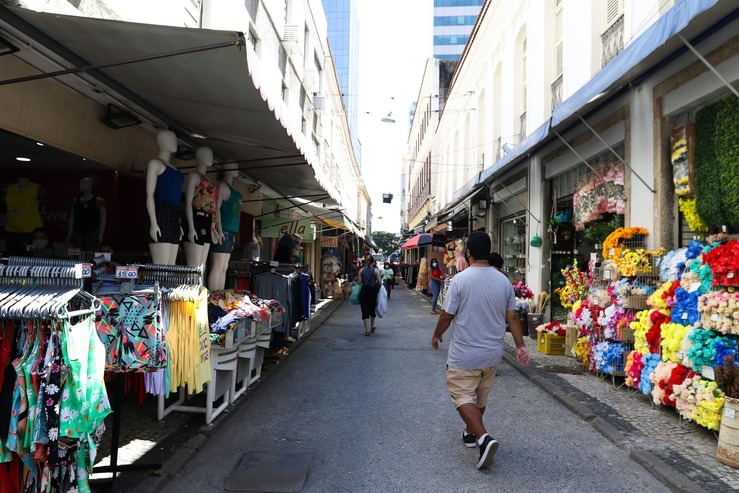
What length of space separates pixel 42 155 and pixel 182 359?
139 inches

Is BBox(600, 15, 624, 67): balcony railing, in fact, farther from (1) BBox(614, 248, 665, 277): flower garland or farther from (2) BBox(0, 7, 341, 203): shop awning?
(2) BBox(0, 7, 341, 203): shop awning

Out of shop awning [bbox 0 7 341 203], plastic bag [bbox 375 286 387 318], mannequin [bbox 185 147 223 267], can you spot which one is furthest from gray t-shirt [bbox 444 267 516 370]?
plastic bag [bbox 375 286 387 318]

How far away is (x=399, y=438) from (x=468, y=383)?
0.95 m

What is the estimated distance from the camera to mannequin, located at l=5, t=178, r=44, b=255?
573cm

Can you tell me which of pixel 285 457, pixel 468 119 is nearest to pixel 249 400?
pixel 285 457

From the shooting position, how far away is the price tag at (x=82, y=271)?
2.59 m

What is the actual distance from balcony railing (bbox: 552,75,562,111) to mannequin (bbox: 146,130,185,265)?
814cm

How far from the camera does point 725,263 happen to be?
414cm

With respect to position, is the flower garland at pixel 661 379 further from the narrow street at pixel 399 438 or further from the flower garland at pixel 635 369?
the narrow street at pixel 399 438

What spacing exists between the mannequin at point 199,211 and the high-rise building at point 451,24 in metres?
67.5

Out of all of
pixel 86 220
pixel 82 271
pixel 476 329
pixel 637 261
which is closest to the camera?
pixel 82 271

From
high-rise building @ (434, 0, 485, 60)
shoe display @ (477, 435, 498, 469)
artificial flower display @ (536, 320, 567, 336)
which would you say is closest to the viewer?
shoe display @ (477, 435, 498, 469)

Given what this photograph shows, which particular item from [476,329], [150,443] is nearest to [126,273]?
[150,443]

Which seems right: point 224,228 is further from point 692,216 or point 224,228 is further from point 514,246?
point 514,246
